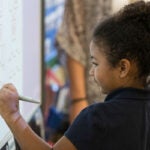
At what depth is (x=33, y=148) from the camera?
3.27ft

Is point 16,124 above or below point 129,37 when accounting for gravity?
below

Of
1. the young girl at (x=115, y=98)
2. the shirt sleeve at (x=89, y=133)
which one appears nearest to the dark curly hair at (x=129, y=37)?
the young girl at (x=115, y=98)

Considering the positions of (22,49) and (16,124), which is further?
(22,49)

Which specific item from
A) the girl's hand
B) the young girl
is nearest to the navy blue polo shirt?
the young girl

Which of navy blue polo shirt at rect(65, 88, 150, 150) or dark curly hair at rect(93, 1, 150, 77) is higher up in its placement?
dark curly hair at rect(93, 1, 150, 77)

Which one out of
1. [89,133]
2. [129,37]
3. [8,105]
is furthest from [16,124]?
[129,37]

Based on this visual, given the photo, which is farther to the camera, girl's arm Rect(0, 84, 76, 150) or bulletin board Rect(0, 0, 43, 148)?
bulletin board Rect(0, 0, 43, 148)

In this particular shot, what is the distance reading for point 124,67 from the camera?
1.02 metres

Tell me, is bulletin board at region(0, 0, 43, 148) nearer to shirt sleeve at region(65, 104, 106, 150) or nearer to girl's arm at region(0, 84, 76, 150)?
girl's arm at region(0, 84, 76, 150)

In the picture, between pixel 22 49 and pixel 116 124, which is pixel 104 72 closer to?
pixel 116 124

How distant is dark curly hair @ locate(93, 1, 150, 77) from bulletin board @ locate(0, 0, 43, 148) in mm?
203

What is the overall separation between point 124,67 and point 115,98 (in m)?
0.07

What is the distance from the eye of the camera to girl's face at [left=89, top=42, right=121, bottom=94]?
1.04 metres

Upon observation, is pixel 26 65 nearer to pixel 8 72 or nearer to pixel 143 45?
pixel 8 72
